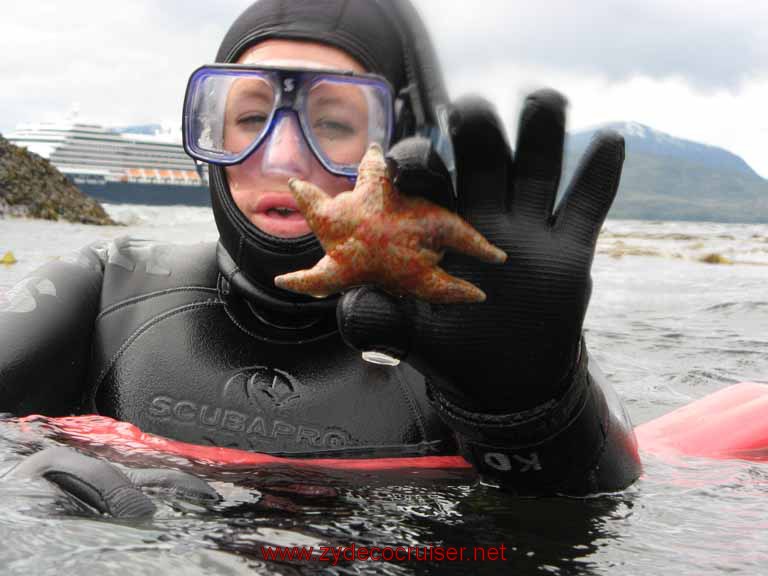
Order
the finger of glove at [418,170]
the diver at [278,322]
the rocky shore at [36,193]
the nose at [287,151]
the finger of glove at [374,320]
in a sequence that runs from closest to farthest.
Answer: the finger of glove at [418,170] → the finger of glove at [374,320] → the diver at [278,322] → the nose at [287,151] → the rocky shore at [36,193]

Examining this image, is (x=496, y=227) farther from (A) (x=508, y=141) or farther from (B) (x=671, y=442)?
(B) (x=671, y=442)

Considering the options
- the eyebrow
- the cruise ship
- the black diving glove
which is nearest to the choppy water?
the black diving glove

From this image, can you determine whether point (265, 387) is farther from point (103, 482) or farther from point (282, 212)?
point (103, 482)

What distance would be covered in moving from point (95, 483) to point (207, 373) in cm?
89

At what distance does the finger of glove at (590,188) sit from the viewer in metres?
1.88

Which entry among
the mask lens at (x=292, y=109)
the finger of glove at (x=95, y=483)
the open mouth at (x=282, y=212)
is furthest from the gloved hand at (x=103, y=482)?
the mask lens at (x=292, y=109)

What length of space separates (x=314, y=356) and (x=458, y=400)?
2.85ft

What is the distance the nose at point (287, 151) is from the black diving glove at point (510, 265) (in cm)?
89

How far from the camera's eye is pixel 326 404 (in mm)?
2732

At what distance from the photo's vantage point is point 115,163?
72.4 metres

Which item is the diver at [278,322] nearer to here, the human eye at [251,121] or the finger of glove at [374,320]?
the human eye at [251,121]

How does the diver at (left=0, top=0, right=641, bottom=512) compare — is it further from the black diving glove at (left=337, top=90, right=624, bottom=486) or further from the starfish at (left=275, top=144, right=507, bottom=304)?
the starfish at (left=275, top=144, right=507, bottom=304)

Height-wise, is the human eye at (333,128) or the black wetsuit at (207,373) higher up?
the human eye at (333,128)

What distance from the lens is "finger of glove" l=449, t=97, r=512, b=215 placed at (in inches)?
69.1
